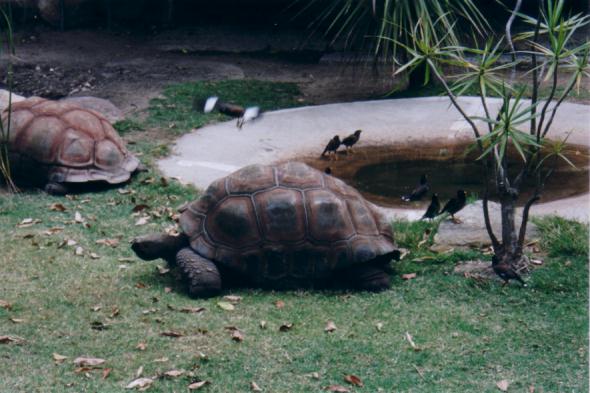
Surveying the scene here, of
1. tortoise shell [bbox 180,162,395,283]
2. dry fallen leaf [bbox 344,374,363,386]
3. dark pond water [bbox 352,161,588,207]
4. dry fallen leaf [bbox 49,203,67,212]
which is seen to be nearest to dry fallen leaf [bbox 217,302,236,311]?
tortoise shell [bbox 180,162,395,283]

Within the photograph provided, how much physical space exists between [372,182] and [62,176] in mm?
3300

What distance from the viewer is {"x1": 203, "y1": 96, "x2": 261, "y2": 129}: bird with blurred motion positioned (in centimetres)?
1257

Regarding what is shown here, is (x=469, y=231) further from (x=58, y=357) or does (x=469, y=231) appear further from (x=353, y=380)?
(x=58, y=357)

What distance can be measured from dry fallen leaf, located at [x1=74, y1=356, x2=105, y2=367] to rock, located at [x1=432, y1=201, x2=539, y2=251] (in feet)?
10.4

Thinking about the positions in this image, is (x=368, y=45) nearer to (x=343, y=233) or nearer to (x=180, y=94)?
(x=180, y=94)

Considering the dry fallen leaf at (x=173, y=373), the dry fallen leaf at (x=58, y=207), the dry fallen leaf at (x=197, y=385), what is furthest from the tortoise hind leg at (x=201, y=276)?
the dry fallen leaf at (x=58, y=207)

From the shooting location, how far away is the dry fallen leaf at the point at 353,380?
5.71 meters

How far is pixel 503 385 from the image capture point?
5664 mm

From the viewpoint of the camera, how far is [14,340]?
6.36 metres

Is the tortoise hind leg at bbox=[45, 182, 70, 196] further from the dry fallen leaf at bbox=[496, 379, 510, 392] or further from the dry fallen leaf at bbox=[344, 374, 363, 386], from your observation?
the dry fallen leaf at bbox=[496, 379, 510, 392]

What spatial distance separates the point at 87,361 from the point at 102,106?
23.7ft

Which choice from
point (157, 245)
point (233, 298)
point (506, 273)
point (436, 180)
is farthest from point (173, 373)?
point (436, 180)

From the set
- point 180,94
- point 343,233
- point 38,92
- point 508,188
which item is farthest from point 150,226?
point 38,92

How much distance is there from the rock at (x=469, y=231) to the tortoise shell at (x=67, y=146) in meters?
3.69
